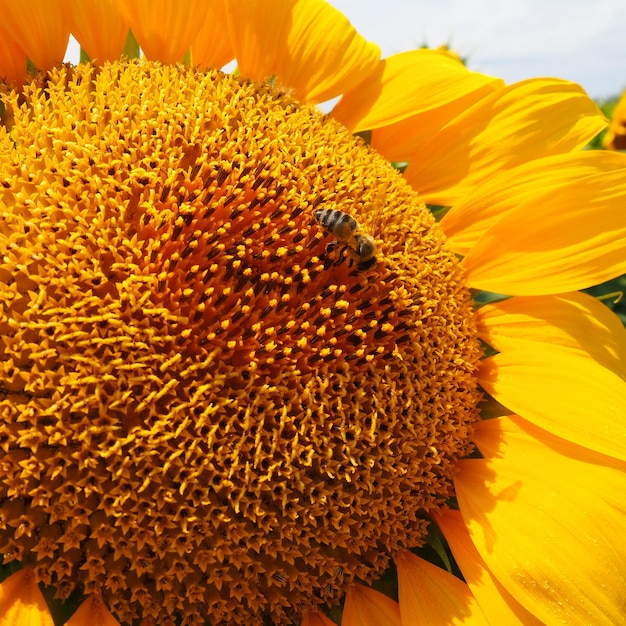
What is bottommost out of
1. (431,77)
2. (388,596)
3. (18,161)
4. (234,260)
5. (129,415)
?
(388,596)

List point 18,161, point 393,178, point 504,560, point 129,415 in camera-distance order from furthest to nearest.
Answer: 1. point 393,178
2. point 504,560
3. point 18,161
4. point 129,415

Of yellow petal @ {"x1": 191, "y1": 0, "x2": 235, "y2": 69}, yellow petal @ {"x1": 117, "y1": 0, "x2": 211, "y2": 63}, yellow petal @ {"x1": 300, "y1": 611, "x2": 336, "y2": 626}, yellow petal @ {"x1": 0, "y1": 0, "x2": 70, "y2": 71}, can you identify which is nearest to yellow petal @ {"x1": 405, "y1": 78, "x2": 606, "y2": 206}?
yellow petal @ {"x1": 191, "y1": 0, "x2": 235, "y2": 69}

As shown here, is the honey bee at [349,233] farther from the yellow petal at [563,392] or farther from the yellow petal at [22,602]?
the yellow petal at [22,602]

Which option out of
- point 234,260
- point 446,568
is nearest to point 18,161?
point 234,260

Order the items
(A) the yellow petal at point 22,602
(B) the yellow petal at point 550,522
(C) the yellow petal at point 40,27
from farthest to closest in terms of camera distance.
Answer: (C) the yellow petal at point 40,27 → (B) the yellow petal at point 550,522 → (A) the yellow petal at point 22,602

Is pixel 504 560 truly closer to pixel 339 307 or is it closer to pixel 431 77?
pixel 339 307

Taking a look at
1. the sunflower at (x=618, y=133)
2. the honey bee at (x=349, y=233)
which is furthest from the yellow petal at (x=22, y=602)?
the sunflower at (x=618, y=133)
